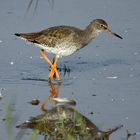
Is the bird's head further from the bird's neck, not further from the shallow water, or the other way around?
the shallow water

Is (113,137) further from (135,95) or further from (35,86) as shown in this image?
(35,86)

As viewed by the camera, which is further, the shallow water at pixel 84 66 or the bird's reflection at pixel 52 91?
the bird's reflection at pixel 52 91

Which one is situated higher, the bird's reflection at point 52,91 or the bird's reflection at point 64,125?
the bird's reflection at point 64,125

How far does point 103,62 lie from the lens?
991 cm

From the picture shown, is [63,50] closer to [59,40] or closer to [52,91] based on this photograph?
[59,40]

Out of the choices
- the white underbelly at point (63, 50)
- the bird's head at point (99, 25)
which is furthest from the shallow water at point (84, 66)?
the bird's head at point (99, 25)

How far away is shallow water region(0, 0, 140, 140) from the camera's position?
7.87m

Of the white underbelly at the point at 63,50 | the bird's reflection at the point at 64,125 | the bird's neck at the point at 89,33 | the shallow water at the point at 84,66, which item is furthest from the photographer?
the bird's neck at the point at 89,33

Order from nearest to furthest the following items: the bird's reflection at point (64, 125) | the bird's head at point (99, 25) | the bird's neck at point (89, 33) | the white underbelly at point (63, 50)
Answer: the bird's reflection at point (64, 125) → the white underbelly at point (63, 50) → the bird's neck at point (89, 33) → the bird's head at point (99, 25)

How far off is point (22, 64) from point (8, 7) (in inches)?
92.5

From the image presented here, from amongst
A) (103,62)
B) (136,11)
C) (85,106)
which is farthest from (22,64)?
(136,11)

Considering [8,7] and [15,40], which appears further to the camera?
[8,7]

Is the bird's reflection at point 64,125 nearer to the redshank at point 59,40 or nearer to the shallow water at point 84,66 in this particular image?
the shallow water at point 84,66

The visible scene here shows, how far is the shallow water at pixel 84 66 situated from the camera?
7.87 meters
